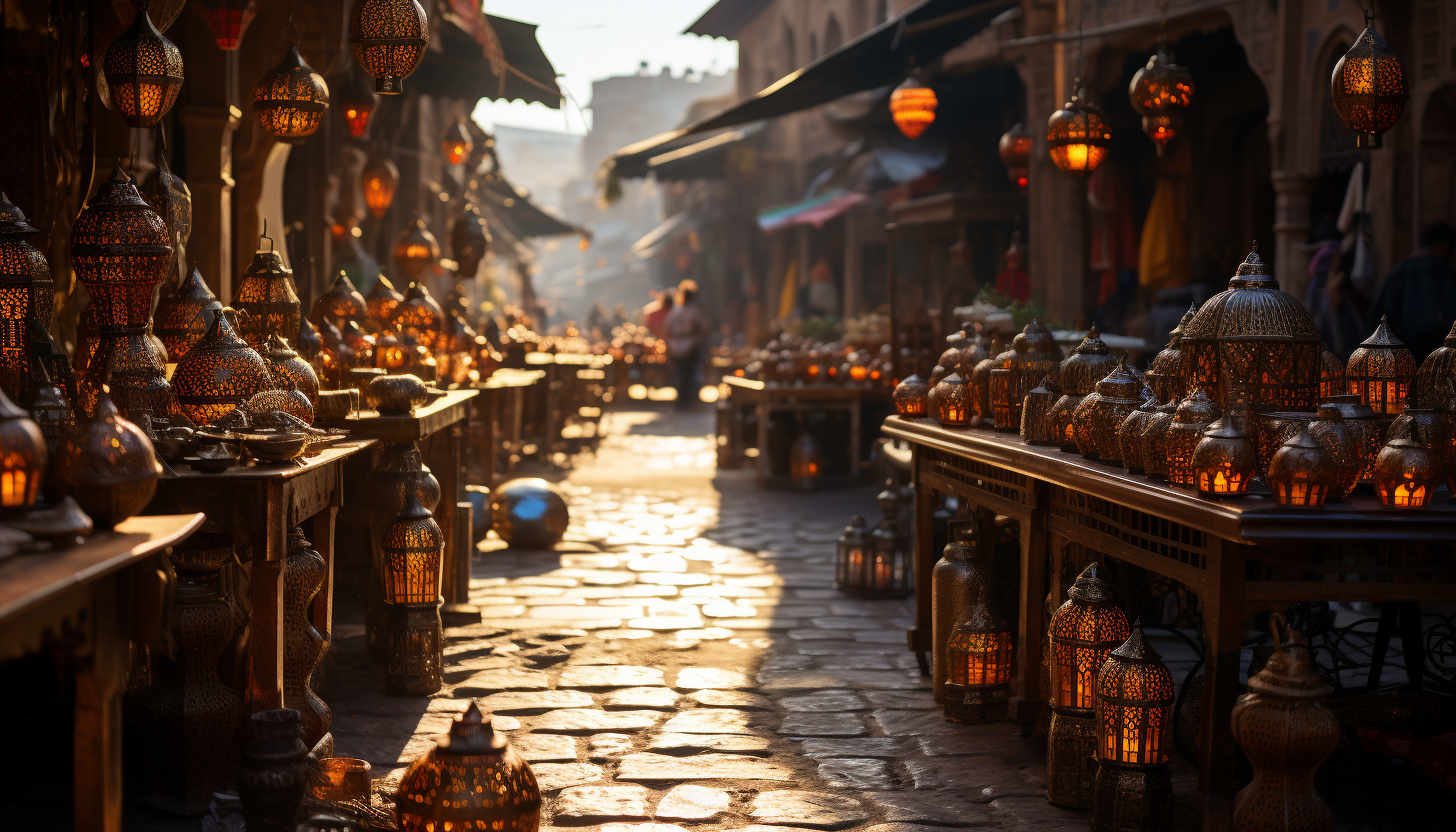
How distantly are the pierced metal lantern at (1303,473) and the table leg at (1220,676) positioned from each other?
7.2 inches

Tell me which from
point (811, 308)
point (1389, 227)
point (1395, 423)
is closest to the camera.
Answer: point (1395, 423)

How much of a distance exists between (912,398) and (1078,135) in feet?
9.77

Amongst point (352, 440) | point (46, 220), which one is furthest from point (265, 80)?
point (352, 440)

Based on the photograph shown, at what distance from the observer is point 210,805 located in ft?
13.0

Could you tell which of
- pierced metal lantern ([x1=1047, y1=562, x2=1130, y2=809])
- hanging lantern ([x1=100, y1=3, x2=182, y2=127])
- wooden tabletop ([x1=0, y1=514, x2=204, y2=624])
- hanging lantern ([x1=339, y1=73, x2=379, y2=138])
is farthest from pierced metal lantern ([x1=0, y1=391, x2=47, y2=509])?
hanging lantern ([x1=339, y1=73, x2=379, y2=138])

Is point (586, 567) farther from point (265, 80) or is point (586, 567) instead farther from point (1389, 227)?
point (1389, 227)

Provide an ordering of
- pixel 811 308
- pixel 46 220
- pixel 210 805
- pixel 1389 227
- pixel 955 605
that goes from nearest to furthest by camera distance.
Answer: pixel 210 805
pixel 46 220
pixel 955 605
pixel 1389 227
pixel 811 308

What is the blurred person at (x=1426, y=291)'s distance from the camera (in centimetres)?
729

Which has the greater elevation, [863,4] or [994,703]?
[863,4]

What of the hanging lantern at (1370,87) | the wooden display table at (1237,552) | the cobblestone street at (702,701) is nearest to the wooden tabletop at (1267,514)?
the wooden display table at (1237,552)

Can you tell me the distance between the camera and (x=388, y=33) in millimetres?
5949

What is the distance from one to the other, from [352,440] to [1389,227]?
6331mm

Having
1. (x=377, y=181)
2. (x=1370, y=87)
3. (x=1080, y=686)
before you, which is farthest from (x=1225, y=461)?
(x=377, y=181)

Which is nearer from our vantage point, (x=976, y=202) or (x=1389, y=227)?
(x=1389, y=227)
